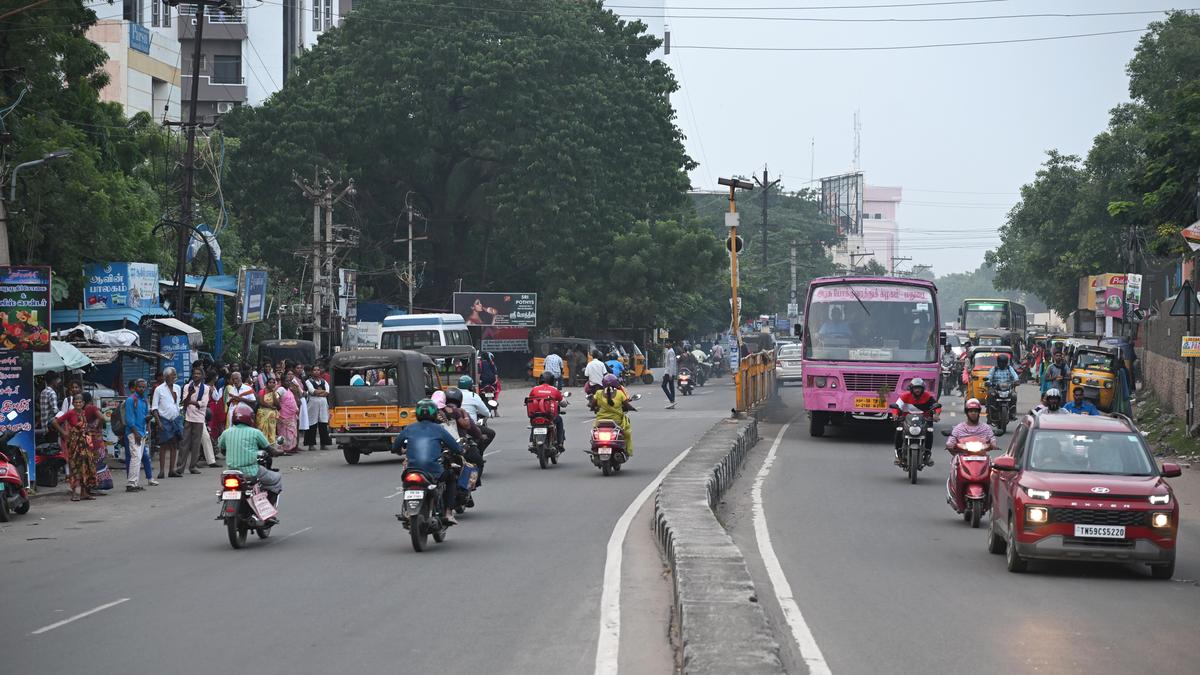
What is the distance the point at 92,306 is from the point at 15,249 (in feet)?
8.66

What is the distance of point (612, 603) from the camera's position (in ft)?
34.8

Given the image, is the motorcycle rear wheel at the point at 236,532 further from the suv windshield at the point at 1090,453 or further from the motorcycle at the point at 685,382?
the motorcycle at the point at 685,382

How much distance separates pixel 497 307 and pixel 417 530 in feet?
163

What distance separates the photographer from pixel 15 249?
90.4ft

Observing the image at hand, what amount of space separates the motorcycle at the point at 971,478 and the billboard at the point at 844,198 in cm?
14739

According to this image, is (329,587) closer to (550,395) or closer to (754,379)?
(550,395)

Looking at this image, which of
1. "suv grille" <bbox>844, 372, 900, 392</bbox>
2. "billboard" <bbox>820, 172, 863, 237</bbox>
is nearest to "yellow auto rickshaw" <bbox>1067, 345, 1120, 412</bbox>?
"suv grille" <bbox>844, 372, 900, 392</bbox>

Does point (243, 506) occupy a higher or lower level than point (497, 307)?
lower

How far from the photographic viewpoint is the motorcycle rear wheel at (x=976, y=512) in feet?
51.8

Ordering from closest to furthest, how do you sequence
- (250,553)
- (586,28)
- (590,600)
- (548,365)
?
(590,600) → (250,553) → (548,365) → (586,28)

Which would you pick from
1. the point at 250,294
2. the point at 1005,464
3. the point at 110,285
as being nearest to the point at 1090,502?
the point at 1005,464

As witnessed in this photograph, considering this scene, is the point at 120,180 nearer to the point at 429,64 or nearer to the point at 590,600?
the point at 590,600

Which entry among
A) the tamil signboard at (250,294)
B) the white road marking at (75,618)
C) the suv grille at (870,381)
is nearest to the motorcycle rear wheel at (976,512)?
the white road marking at (75,618)

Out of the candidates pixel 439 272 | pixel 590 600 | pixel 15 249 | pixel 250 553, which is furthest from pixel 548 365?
pixel 590 600
